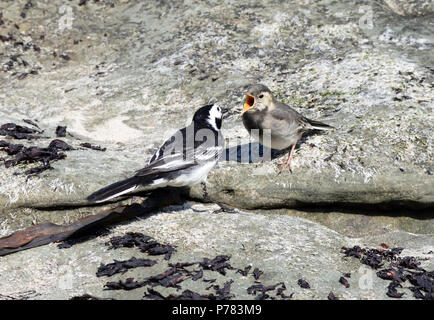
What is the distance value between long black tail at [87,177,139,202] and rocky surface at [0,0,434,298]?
32.1 inches

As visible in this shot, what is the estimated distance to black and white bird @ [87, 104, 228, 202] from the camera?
24.1 ft

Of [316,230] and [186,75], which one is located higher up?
[186,75]

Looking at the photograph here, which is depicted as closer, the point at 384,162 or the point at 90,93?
the point at 384,162

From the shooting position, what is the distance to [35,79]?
44.6 ft

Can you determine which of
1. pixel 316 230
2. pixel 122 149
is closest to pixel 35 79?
pixel 122 149

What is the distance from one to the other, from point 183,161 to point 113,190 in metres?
1.26

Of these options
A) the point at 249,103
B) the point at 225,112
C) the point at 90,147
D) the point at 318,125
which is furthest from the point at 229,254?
the point at 225,112

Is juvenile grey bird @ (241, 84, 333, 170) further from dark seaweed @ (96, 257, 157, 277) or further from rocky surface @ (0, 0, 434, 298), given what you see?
dark seaweed @ (96, 257, 157, 277)

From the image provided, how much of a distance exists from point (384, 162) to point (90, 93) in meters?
7.11

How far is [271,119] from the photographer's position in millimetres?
8812

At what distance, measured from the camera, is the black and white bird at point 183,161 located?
734 centimetres

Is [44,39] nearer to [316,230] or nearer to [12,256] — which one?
[12,256]

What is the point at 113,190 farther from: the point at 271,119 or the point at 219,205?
the point at 271,119

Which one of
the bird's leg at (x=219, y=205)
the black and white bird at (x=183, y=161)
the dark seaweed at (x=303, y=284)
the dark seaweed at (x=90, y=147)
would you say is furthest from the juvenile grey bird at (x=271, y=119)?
the dark seaweed at (x=303, y=284)
